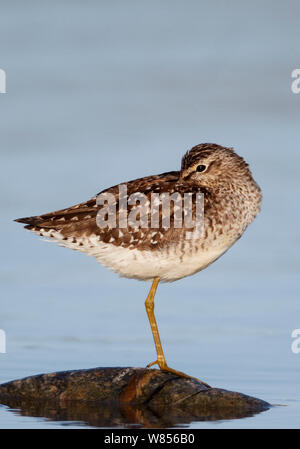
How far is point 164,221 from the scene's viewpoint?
18.1 metres

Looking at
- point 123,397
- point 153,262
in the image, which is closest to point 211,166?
point 153,262

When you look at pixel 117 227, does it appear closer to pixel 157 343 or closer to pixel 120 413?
pixel 157 343

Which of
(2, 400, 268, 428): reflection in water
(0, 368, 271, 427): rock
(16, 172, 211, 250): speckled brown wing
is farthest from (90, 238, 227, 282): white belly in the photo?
(2, 400, 268, 428): reflection in water

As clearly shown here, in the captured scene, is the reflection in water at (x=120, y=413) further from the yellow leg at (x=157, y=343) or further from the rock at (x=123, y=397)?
the yellow leg at (x=157, y=343)

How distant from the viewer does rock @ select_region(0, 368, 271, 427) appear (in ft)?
53.7

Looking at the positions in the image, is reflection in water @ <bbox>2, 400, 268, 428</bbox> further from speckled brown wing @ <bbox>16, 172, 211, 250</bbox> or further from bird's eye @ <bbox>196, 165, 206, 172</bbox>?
bird's eye @ <bbox>196, 165, 206, 172</bbox>

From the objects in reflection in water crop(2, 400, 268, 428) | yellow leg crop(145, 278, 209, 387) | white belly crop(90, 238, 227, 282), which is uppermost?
white belly crop(90, 238, 227, 282)

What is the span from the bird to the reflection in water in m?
1.29

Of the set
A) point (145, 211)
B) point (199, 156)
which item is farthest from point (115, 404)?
point (199, 156)

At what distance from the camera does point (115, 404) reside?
56.0 feet

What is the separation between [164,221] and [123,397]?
303 cm
